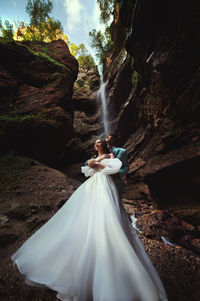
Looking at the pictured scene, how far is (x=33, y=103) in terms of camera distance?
6.23 meters

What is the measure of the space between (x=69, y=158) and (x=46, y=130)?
4.08 meters

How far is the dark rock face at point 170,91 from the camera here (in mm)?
3762

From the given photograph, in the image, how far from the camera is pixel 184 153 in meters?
4.10

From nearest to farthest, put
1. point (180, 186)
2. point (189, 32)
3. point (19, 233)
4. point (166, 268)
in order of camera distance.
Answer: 1. point (166, 268)
2. point (19, 233)
3. point (189, 32)
4. point (180, 186)

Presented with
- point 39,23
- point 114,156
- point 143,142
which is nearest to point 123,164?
point 114,156

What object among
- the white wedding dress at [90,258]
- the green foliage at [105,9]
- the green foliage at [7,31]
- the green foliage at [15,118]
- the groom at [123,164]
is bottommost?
the white wedding dress at [90,258]

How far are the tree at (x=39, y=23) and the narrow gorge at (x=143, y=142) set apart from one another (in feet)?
18.3

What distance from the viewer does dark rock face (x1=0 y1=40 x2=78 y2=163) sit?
221 inches

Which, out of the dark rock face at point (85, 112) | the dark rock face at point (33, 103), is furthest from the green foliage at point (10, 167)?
the dark rock face at point (85, 112)

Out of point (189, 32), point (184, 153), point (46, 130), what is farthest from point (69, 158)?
point (189, 32)

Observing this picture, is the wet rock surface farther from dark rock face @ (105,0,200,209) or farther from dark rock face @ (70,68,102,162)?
dark rock face @ (70,68,102,162)

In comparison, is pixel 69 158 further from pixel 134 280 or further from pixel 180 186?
pixel 134 280

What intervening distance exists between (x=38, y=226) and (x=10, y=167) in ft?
9.47

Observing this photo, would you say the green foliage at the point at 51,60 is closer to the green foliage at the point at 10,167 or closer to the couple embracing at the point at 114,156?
the green foliage at the point at 10,167
